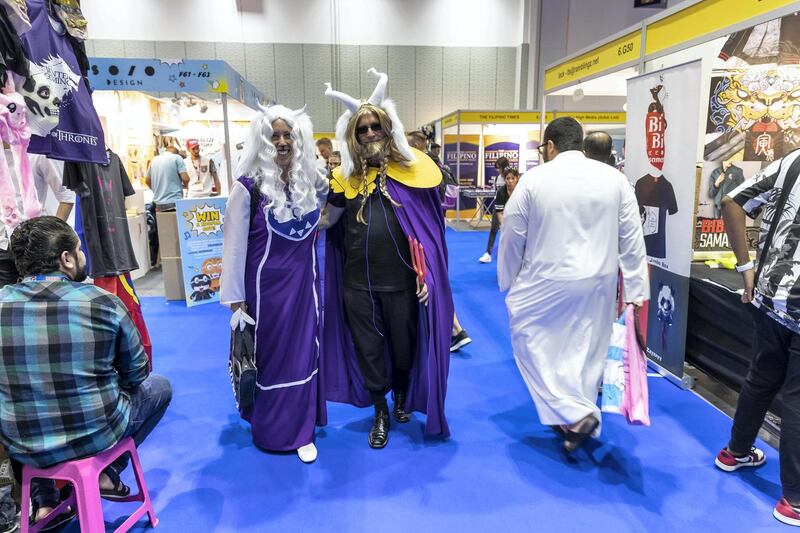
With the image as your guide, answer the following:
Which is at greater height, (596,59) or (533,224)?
(596,59)

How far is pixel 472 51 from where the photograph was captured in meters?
14.5

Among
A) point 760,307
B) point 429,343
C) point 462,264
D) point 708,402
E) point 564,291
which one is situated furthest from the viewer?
point 462,264

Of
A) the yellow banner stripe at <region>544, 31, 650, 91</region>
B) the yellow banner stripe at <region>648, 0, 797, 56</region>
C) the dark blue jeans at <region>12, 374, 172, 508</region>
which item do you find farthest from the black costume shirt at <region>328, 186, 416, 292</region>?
the yellow banner stripe at <region>544, 31, 650, 91</region>

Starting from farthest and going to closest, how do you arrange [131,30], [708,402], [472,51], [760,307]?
1. [472,51]
2. [131,30]
3. [708,402]
4. [760,307]

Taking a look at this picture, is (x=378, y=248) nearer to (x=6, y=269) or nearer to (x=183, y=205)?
(x=6, y=269)

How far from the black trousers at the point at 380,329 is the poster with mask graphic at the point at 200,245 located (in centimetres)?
318

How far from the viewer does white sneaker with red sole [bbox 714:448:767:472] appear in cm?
236

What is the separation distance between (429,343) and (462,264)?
487cm

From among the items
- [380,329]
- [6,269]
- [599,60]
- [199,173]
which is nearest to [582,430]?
[380,329]

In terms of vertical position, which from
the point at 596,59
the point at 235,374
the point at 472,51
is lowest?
the point at 235,374

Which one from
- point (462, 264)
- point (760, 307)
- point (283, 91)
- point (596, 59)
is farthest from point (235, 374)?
point (283, 91)

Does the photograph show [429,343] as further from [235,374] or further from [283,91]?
[283,91]

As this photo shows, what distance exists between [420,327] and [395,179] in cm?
75

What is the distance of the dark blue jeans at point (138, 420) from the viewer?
6.05 ft
